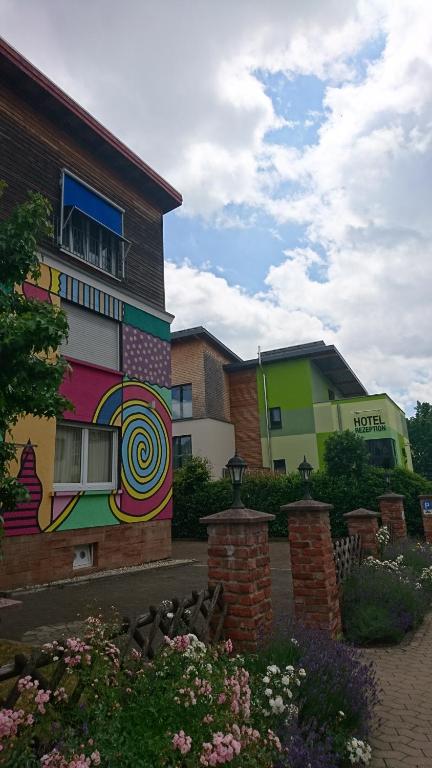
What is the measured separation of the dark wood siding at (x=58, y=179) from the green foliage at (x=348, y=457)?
790cm

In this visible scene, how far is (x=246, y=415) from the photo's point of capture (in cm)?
2497

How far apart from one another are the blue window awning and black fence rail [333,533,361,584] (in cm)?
871

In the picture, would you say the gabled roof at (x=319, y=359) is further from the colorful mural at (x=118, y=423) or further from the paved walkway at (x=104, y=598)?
the paved walkway at (x=104, y=598)

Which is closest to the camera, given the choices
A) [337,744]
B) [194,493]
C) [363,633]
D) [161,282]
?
[337,744]

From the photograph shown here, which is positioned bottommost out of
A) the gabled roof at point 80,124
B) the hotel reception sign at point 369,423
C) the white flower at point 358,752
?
the white flower at point 358,752

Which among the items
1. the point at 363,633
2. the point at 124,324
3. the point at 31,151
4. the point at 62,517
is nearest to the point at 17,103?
the point at 31,151

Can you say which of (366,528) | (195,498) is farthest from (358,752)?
(195,498)

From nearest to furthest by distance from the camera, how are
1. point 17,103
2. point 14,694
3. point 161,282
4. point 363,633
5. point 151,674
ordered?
point 14,694 < point 151,674 < point 363,633 < point 17,103 < point 161,282

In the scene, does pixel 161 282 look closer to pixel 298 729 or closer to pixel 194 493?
pixel 194 493

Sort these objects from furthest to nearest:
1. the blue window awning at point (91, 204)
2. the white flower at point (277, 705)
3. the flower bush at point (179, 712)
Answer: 1. the blue window awning at point (91, 204)
2. the white flower at point (277, 705)
3. the flower bush at point (179, 712)

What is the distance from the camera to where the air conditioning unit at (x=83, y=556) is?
9.48 meters

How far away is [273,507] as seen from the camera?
55.3ft

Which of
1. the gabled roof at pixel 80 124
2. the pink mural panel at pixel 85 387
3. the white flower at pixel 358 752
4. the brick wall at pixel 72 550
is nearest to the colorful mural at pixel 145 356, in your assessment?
the pink mural panel at pixel 85 387

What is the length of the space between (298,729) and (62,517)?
23.2 ft
